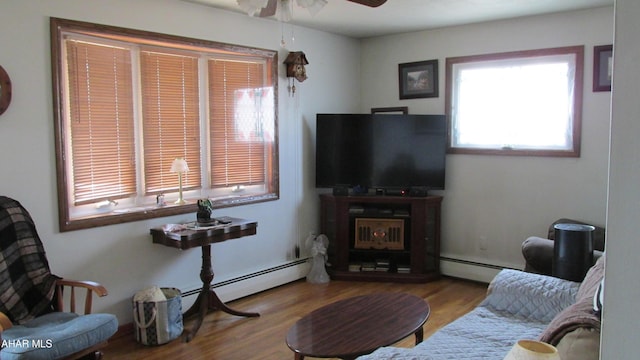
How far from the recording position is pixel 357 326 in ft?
8.56

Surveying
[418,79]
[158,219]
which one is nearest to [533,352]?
[158,219]

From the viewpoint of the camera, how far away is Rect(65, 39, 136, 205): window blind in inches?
129

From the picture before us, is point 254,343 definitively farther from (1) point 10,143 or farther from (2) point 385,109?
(2) point 385,109

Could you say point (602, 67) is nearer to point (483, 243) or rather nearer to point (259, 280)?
point (483, 243)

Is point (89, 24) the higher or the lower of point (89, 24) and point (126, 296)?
the higher

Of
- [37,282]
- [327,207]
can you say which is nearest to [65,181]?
[37,282]

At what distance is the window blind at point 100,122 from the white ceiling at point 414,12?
85 cm

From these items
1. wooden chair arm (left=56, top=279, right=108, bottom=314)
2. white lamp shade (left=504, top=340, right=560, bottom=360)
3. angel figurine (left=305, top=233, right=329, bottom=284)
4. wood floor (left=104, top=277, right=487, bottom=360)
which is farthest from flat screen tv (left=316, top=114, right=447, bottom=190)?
white lamp shade (left=504, top=340, right=560, bottom=360)

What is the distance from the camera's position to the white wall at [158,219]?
2.96 m

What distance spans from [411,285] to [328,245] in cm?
89

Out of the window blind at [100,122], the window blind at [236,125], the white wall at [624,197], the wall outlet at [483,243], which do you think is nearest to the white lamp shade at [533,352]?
the white wall at [624,197]

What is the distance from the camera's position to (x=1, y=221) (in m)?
2.74

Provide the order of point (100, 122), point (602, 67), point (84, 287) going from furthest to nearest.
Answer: point (602, 67) → point (100, 122) → point (84, 287)

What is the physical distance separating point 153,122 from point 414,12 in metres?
2.29
